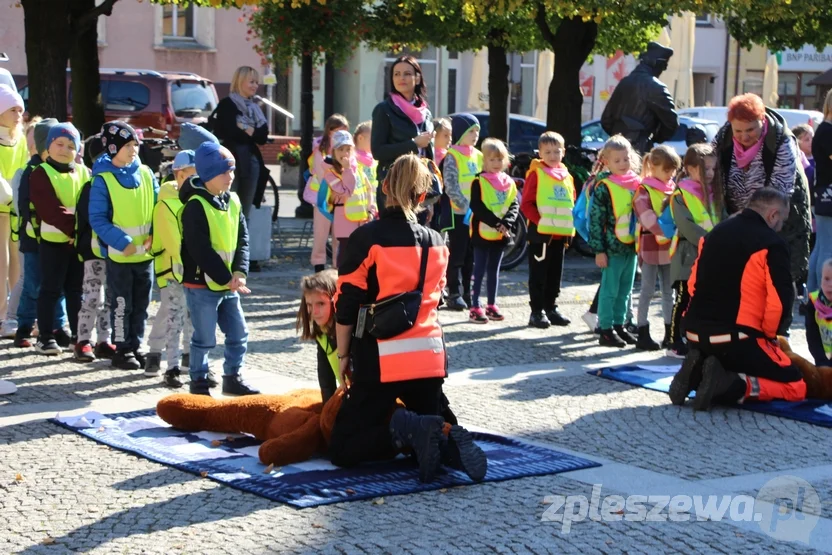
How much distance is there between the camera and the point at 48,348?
9.43 m

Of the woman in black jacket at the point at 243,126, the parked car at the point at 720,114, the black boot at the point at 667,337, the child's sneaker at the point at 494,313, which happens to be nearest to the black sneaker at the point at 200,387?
the black boot at the point at 667,337

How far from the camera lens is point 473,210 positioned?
446 inches

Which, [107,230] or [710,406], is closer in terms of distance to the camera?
[710,406]

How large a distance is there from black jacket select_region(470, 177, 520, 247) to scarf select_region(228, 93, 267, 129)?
273 cm

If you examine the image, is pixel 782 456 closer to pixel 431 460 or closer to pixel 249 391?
pixel 431 460

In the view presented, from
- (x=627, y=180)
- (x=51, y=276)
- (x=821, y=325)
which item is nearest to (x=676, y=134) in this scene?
(x=627, y=180)

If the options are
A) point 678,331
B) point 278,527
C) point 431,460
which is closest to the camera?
point 278,527

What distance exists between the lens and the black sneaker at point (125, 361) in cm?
898

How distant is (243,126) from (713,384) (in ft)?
21.2

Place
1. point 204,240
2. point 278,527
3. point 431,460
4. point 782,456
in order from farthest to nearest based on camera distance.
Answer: point 204,240
point 782,456
point 431,460
point 278,527

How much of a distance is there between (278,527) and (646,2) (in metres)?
8.97

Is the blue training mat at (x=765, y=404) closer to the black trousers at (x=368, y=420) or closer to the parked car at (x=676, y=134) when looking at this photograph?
the black trousers at (x=368, y=420)

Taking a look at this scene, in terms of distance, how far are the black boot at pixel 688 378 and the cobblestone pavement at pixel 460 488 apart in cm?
10

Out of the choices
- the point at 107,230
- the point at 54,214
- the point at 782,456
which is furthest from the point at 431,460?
the point at 54,214
